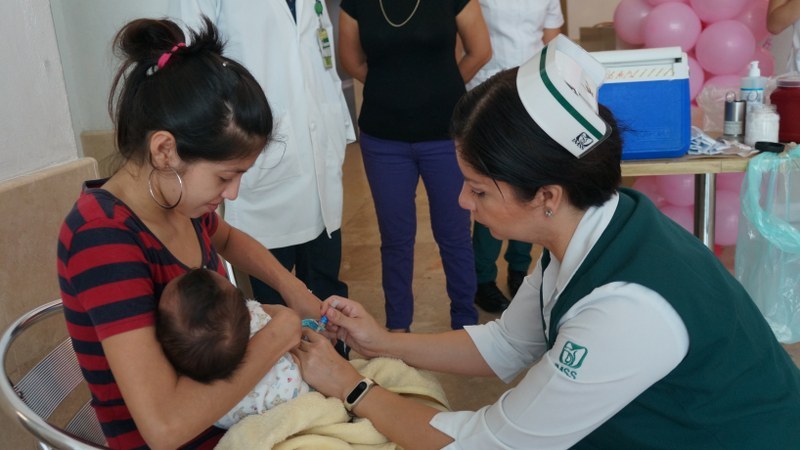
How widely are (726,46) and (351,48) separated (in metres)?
1.80

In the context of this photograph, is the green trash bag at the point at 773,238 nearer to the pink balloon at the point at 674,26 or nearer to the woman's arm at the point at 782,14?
the woman's arm at the point at 782,14

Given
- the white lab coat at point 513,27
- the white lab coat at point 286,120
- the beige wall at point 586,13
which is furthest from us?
the beige wall at point 586,13

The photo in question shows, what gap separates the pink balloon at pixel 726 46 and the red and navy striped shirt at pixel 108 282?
302 cm

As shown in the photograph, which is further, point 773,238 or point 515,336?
point 773,238

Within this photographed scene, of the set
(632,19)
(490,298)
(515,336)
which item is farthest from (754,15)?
(515,336)

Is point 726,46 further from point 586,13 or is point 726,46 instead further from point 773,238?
point 586,13

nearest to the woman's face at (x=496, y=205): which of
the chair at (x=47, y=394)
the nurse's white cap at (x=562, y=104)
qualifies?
the nurse's white cap at (x=562, y=104)

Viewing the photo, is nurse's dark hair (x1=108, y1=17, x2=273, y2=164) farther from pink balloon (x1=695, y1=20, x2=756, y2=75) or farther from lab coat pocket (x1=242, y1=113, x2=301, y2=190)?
pink balloon (x1=695, y1=20, x2=756, y2=75)

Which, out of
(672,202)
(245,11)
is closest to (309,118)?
(245,11)

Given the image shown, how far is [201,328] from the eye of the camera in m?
1.14

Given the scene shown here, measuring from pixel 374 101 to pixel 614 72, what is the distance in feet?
2.77

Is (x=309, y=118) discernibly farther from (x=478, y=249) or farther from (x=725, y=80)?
(x=725, y=80)

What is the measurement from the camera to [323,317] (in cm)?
157

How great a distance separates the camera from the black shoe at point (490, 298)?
3.33 metres
